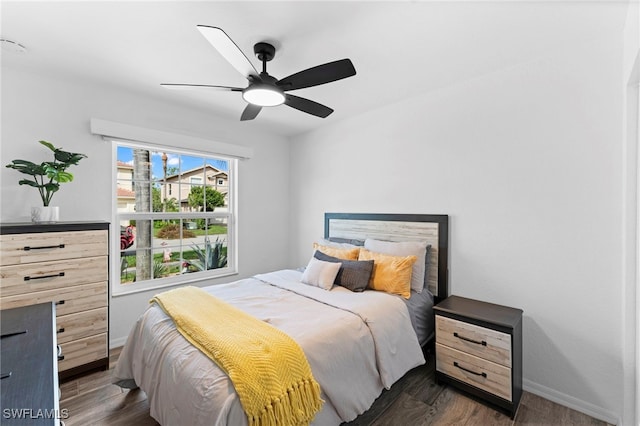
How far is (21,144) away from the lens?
2.35m

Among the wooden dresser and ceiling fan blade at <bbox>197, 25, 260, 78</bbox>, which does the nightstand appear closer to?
ceiling fan blade at <bbox>197, 25, 260, 78</bbox>

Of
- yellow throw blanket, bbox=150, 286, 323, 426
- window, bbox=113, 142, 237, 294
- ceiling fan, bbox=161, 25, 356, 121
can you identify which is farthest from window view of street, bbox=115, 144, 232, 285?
yellow throw blanket, bbox=150, 286, 323, 426

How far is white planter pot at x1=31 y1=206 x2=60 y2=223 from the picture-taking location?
221cm

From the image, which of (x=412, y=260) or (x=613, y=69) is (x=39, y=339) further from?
(x=613, y=69)

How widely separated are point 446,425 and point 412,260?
45.5 inches

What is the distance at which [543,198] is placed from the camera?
2.12 m

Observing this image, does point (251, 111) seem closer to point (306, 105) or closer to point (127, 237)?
point (306, 105)

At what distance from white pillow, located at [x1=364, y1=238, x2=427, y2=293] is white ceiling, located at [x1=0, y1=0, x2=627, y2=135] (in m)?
1.51

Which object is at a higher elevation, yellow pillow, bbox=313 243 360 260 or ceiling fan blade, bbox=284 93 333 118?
ceiling fan blade, bbox=284 93 333 118

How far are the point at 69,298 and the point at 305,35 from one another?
2652 mm

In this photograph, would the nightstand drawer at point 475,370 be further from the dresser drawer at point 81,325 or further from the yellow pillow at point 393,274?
the dresser drawer at point 81,325

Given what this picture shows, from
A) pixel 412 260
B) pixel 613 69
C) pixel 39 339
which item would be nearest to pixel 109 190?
pixel 39 339

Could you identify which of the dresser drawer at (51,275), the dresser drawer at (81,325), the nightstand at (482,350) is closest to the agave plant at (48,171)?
the dresser drawer at (51,275)

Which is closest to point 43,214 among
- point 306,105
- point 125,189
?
point 125,189
